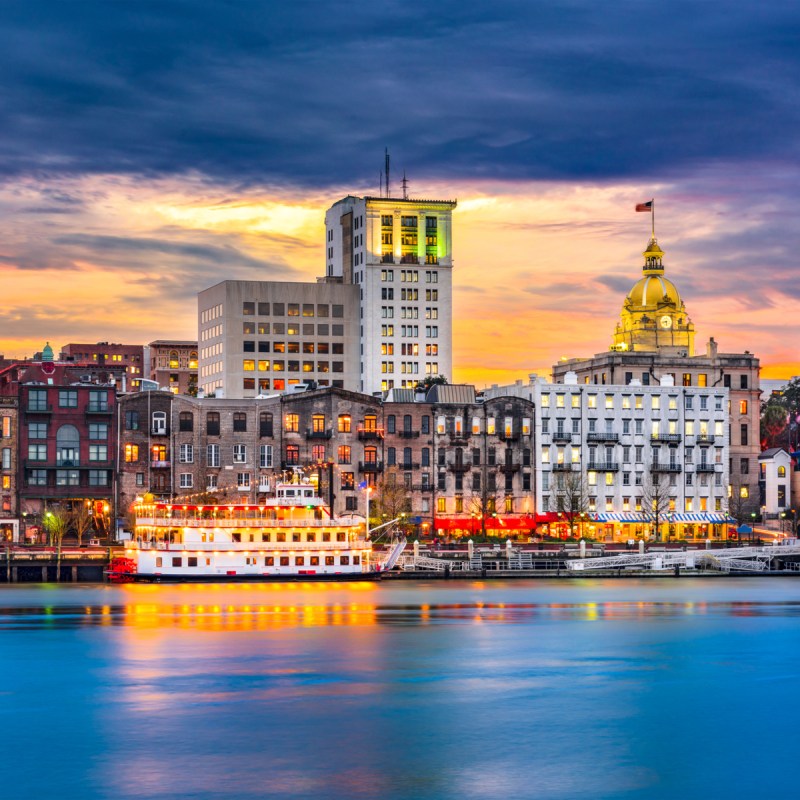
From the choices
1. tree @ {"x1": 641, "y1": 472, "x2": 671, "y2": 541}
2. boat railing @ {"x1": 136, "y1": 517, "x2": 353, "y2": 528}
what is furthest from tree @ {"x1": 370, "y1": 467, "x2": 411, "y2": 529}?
tree @ {"x1": 641, "y1": 472, "x2": 671, "y2": 541}

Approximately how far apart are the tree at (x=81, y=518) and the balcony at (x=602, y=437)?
54.7 m

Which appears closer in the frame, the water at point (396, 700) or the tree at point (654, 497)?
the water at point (396, 700)

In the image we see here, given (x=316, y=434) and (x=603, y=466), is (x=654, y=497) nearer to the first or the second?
(x=603, y=466)

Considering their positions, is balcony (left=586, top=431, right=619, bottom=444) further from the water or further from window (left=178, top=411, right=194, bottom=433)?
the water

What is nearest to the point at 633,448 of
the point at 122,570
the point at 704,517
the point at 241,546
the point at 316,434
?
the point at 704,517

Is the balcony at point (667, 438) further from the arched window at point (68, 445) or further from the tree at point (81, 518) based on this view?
the arched window at point (68, 445)

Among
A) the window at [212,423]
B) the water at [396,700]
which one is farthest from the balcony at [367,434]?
the water at [396,700]

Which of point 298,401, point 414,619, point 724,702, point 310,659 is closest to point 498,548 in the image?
point 298,401

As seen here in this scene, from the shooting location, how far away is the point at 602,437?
6791 inches

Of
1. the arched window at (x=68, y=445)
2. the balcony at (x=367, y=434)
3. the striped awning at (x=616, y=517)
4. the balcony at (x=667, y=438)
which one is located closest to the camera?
the arched window at (x=68, y=445)

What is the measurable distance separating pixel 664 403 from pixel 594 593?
5630 cm

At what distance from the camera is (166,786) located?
4800cm

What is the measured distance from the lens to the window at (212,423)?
154 m

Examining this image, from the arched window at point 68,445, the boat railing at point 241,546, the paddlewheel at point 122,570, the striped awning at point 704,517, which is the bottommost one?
the paddlewheel at point 122,570
